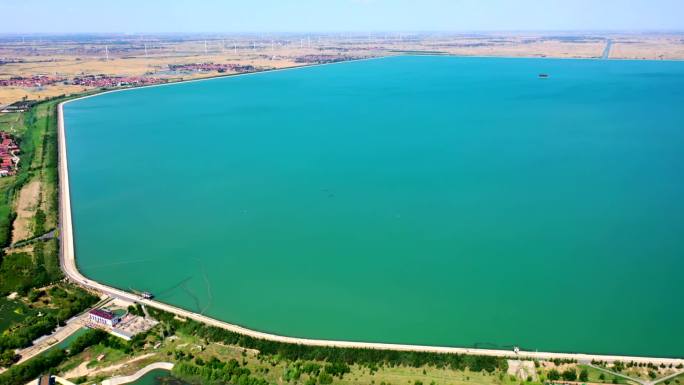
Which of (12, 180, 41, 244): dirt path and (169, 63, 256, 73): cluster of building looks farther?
(169, 63, 256, 73): cluster of building

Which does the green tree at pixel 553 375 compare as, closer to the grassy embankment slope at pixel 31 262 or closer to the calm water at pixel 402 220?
the calm water at pixel 402 220

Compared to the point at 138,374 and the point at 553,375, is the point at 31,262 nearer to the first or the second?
the point at 138,374

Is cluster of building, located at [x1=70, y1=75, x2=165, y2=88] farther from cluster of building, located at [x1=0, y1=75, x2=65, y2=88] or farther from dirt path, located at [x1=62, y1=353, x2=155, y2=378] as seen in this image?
dirt path, located at [x1=62, y1=353, x2=155, y2=378]

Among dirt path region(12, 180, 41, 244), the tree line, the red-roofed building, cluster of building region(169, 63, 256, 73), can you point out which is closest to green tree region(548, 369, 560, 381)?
the tree line

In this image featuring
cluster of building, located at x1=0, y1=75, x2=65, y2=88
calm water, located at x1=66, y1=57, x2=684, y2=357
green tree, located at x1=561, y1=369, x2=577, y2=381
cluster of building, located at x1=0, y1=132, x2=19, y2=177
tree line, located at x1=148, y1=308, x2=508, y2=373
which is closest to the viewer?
green tree, located at x1=561, y1=369, x2=577, y2=381

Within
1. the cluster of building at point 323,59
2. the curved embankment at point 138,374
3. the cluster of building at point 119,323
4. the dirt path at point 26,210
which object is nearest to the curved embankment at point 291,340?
the cluster of building at point 119,323

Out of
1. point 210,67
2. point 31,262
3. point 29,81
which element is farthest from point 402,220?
point 210,67

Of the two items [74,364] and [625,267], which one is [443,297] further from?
[74,364]
